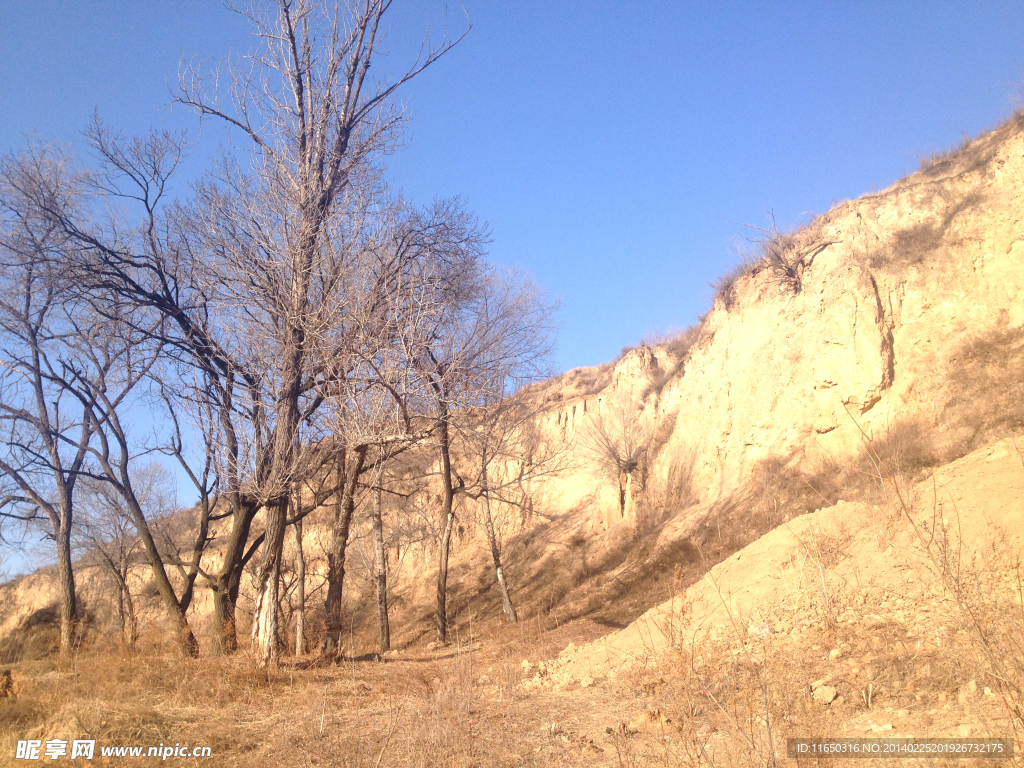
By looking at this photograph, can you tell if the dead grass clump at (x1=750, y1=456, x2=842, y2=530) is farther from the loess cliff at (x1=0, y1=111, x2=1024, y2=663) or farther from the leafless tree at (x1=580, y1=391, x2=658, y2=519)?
the leafless tree at (x1=580, y1=391, x2=658, y2=519)

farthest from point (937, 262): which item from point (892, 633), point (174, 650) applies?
point (174, 650)

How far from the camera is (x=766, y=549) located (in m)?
9.54

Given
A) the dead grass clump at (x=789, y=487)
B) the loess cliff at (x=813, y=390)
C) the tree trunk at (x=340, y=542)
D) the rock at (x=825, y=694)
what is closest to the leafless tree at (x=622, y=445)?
the loess cliff at (x=813, y=390)

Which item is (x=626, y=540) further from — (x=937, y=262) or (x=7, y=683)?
(x=7, y=683)

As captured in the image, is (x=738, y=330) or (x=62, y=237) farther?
(x=738, y=330)

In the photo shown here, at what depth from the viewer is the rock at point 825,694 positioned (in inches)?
191

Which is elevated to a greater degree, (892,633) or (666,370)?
(666,370)

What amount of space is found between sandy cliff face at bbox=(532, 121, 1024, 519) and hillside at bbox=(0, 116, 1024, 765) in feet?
0.20

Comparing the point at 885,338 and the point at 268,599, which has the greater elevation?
the point at 885,338

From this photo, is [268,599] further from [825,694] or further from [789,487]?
[789,487]

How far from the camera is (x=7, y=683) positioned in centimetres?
648

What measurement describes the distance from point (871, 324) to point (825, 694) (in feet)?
47.2

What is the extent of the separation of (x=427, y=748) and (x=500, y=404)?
1110 centimetres

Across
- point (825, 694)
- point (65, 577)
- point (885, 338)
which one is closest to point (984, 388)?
point (885, 338)
